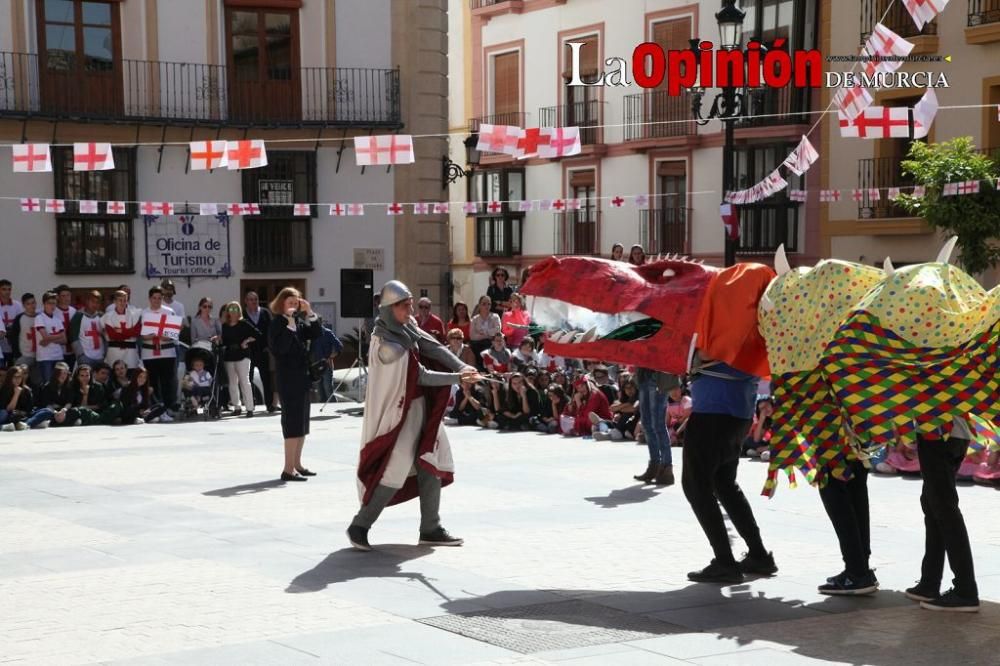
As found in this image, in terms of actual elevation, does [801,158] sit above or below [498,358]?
above

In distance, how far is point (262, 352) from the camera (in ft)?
68.4

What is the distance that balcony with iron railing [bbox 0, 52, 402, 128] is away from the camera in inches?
1005

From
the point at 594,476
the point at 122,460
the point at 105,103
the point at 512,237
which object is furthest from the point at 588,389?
the point at 512,237

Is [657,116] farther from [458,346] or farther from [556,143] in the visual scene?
[458,346]

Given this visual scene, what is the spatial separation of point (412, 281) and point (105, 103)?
21.1ft

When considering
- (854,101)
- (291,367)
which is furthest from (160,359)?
(854,101)

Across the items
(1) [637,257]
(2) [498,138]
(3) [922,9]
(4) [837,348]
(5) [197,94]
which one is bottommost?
(4) [837,348]

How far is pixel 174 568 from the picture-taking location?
904 centimetres

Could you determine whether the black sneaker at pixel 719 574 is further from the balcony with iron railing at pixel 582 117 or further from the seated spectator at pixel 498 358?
the balcony with iron railing at pixel 582 117

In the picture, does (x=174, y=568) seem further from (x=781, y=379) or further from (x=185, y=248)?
(x=185, y=248)

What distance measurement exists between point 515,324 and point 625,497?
7003mm

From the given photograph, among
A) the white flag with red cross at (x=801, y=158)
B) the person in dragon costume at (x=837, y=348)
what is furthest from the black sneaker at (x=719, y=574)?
the white flag with red cross at (x=801, y=158)

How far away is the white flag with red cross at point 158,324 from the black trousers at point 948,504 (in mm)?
14341

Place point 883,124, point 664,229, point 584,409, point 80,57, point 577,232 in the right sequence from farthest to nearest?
point 577,232 → point 664,229 → point 80,57 → point 883,124 → point 584,409
